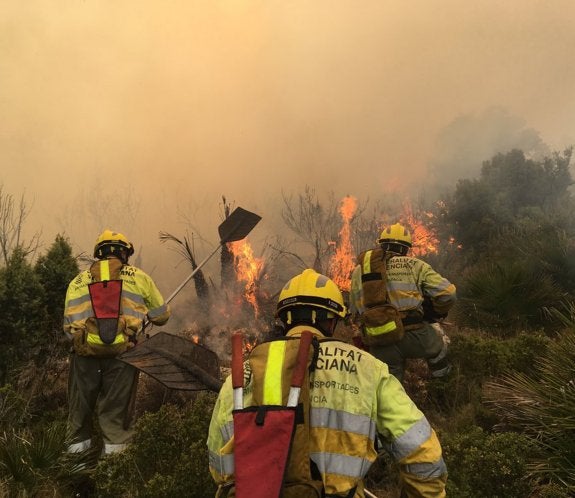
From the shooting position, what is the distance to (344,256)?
47.4 ft

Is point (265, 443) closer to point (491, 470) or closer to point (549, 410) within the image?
point (491, 470)

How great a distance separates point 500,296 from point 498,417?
3528 millimetres

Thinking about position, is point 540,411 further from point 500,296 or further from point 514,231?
point 514,231

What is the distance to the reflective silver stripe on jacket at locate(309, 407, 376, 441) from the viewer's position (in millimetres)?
1759

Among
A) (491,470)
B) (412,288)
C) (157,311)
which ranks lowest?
(491,470)

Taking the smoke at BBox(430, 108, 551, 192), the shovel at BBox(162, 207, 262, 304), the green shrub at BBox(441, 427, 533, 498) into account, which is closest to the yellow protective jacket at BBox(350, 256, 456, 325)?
the green shrub at BBox(441, 427, 533, 498)

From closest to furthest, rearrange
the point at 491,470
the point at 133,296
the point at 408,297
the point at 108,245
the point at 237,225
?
the point at 491,470, the point at 133,296, the point at 108,245, the point at 408,297, the point at 237,225

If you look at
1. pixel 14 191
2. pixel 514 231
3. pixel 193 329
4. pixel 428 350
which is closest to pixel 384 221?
pixel 514 231

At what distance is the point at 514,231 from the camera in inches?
494

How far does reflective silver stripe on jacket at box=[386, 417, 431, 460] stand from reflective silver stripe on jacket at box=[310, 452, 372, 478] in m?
0.18

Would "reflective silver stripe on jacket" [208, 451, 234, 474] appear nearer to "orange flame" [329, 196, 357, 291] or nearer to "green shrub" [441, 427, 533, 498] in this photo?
"green shrub" [441, 427, 533, 498]

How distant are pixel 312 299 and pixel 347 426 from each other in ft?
1.98

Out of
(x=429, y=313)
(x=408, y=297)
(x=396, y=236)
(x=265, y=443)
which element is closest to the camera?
(x=265, y=443)

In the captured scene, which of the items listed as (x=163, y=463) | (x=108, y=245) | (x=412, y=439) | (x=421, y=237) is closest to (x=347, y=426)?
(x=412, y=439)
